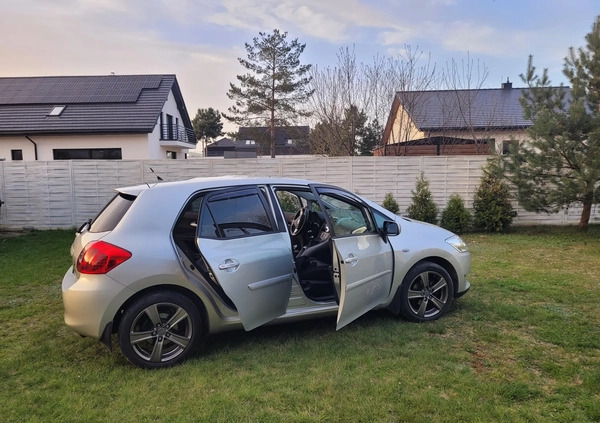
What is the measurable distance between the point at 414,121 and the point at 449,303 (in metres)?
11.2

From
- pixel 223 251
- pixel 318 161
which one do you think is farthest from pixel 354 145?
pixel 223 251

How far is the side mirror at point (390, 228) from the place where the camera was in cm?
398

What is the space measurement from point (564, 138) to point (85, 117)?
2143 cm

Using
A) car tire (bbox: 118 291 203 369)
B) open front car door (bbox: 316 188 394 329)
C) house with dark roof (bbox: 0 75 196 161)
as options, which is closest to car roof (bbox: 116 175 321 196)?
open front car door (bbox: 316 188 394 329)

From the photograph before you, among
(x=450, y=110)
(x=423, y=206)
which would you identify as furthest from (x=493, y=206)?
(x=450, y=110)

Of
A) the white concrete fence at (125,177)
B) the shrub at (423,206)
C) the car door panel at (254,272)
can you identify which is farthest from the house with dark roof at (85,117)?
the car door panel at (254,272)

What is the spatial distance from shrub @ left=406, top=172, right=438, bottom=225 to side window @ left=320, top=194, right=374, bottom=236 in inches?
268

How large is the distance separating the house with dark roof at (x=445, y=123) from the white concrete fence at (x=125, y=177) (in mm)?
4278

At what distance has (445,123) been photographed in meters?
14.6

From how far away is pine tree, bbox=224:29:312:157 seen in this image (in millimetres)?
26422

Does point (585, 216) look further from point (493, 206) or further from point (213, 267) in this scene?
point (213, 267)

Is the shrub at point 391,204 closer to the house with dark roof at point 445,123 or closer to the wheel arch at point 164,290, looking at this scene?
the house with dark roof at point 445,123

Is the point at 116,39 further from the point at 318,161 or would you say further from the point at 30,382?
the point at 30,382

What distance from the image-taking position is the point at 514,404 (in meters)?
2.76
